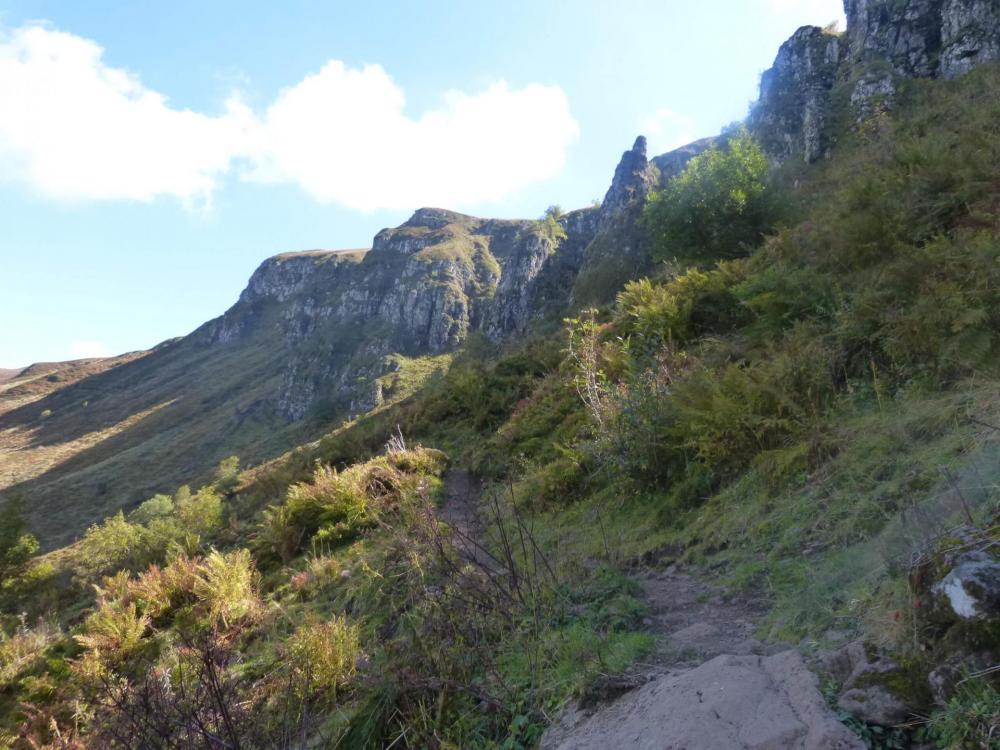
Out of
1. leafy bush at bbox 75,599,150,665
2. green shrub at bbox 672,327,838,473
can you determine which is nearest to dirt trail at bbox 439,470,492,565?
green shrub at bbox 672,327,838,473

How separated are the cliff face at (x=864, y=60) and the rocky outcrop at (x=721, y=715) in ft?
100

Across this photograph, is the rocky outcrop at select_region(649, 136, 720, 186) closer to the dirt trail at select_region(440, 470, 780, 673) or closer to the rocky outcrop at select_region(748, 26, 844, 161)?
the rocky outcrop at select_region(748, 26, 844, 161)

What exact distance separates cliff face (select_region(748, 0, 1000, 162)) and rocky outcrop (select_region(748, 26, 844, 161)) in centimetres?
5

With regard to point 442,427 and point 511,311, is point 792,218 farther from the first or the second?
point 511,311

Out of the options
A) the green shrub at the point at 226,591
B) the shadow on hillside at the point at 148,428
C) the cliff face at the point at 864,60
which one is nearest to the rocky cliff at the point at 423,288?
the shadow on hillside at the point at 148,428

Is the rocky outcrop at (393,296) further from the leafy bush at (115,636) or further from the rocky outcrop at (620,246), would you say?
the leafy bush at (115,636)

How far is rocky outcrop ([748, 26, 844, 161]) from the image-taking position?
2816cm

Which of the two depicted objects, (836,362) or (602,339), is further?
(602,339)

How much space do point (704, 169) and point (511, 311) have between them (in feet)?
188

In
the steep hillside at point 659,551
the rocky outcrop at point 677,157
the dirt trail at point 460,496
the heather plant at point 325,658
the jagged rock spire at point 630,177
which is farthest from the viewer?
the rocky outcrop at point 677,157

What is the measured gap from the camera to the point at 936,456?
10.7 ft

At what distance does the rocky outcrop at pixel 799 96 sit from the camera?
92.4ft

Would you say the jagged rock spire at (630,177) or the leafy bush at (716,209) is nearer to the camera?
the leafy bush at (716,209)

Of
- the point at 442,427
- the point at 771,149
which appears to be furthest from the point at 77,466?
the point at 771,149
